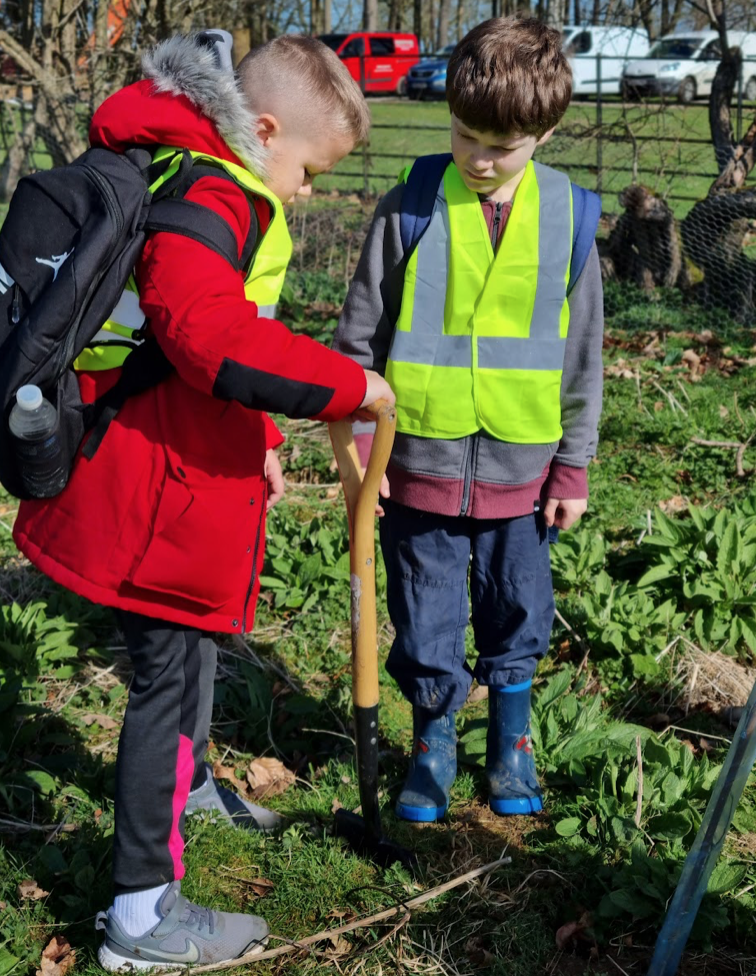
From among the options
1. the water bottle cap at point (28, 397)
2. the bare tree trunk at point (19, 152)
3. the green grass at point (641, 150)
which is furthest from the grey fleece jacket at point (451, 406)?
the bare tree trunk at point (19, 152)

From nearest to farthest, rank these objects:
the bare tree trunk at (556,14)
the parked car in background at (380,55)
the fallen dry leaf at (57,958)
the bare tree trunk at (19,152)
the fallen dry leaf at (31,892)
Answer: the fallen dry leaf at (57,958) → the fallen dry leaf at (31,892) → the bare tree trunk at (19,152) → the bare tree trunk at (556,14) → the parked car in background at (380,55)

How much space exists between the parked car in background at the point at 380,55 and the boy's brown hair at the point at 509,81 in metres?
26.2

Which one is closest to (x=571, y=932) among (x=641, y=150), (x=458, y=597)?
(x=458, y=597)

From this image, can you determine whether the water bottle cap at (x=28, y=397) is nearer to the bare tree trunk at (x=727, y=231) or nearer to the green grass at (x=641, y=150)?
the bare tree trunk at (x=727, y=231)

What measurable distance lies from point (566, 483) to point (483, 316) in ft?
1.81

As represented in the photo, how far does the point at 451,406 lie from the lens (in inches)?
102

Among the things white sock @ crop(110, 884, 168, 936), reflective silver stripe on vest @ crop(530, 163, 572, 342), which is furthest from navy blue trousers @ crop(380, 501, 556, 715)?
white sock @ crop(110, 884, 168, 936)

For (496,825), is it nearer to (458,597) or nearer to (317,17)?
(458,597)

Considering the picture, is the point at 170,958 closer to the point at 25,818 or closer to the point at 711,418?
the point at 25,818

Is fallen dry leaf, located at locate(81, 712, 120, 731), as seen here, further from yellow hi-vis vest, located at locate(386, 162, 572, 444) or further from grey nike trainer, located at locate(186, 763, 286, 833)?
yellow hi-vis vest, located at locate(386, 162, 572, 444)

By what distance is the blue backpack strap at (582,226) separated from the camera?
255cm

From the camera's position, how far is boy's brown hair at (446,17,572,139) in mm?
2281

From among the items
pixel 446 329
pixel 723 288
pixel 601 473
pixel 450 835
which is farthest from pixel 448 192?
pixel 723 288

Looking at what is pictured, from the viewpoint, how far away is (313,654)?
379cm
